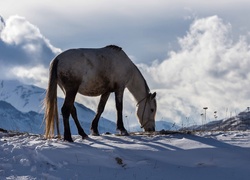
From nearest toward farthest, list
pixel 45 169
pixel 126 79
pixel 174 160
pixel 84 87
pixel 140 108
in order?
pixel 45 169 < pixel 174 160 < pixel 84 87 < pixel 126 79 < pixel 140 108

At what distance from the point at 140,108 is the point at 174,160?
18.1ft

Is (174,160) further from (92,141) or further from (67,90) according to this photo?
(67,90)

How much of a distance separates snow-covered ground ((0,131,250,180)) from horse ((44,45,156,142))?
3.93 ft

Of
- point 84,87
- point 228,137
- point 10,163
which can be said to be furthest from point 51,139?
point 228,137

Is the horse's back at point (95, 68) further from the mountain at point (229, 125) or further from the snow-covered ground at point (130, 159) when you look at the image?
the mountain at point (229, 125)

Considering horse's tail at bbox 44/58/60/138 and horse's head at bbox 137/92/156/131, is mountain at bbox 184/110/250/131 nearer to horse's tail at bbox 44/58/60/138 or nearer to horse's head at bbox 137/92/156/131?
horse's head at bbox 137/92/156/131

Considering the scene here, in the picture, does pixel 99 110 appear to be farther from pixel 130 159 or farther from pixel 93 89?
pixel 130 159

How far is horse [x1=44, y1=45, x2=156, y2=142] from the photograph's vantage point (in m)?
14.5

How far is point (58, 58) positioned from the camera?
1454 centimetres

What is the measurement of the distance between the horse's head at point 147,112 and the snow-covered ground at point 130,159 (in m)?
3.59

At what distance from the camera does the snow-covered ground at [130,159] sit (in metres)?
11.2

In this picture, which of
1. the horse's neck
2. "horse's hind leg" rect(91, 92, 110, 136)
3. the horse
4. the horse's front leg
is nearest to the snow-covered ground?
the horse

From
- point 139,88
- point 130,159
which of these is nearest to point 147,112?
point 139,88

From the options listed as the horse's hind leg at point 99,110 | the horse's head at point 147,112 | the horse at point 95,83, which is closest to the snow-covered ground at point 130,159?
the horse at point 95,83
